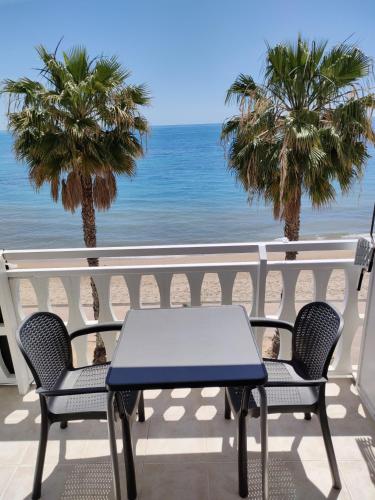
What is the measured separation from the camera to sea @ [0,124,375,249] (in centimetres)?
1774

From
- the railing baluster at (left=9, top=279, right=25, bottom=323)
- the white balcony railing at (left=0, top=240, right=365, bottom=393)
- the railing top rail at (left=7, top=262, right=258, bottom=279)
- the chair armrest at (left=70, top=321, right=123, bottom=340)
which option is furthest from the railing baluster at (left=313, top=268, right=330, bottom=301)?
the railing baluster at (left=9, top=279, right=25, bottom=323)

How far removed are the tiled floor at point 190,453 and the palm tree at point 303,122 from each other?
3594 millimetres

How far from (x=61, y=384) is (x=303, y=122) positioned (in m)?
4.53

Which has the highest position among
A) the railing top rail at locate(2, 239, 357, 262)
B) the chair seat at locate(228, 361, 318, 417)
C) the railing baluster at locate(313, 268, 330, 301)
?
the railing top rail at locate(2, 239, 357, 262)

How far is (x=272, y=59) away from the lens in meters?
5.24

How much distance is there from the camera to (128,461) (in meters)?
1.66

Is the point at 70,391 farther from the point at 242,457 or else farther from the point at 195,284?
the point at 195,284

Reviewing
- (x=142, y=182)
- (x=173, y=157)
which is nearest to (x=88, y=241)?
(x=142, y=182)

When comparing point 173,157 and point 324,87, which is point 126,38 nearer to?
point 173,157

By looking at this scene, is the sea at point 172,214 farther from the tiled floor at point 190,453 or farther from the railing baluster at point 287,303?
the tiled floor at point 190,453

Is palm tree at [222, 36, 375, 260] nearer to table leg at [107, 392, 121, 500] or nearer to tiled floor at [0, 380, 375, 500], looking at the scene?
tiled floor at [0, 380, 375, 500]

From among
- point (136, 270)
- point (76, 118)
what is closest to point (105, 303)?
point (136, 270)

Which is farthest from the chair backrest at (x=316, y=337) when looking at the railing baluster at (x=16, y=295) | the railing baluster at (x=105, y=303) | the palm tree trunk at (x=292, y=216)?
the palm tree trunk at (x=292, y=216)

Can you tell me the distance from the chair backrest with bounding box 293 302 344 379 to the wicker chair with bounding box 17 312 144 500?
823mm
